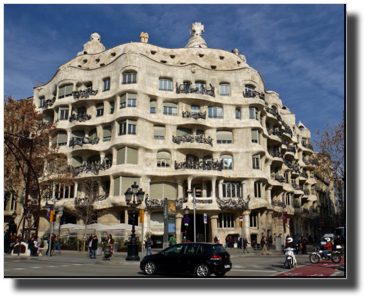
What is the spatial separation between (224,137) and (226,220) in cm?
964

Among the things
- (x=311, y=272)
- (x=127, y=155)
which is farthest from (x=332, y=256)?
(x=127, y=155)

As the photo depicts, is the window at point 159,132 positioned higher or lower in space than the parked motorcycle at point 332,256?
higher

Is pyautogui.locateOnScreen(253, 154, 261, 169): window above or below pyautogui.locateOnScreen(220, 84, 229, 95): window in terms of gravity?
below

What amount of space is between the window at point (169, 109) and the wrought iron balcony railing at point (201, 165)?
5.99 meters

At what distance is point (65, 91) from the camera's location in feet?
140

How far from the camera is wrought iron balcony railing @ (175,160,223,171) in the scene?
38031 mm

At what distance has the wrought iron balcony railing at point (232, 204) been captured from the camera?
37938mm

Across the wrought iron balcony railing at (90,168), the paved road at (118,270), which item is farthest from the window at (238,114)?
the paved road at (118,270)

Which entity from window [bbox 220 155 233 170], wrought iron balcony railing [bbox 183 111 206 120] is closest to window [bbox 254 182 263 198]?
window [bbox 220 155 233 170]

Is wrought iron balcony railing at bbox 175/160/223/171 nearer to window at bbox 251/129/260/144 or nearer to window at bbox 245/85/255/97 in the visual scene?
window at bbox 251/129/260/144

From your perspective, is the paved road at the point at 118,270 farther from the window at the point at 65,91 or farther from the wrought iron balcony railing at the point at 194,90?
the wrought iron balcony railing at the point at 194,90

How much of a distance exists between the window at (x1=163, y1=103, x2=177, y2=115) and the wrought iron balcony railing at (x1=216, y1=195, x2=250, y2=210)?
36.6 ft

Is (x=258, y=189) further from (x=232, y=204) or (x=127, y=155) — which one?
(x=127, y=155)

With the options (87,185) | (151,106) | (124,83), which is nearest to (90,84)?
(124,83)
